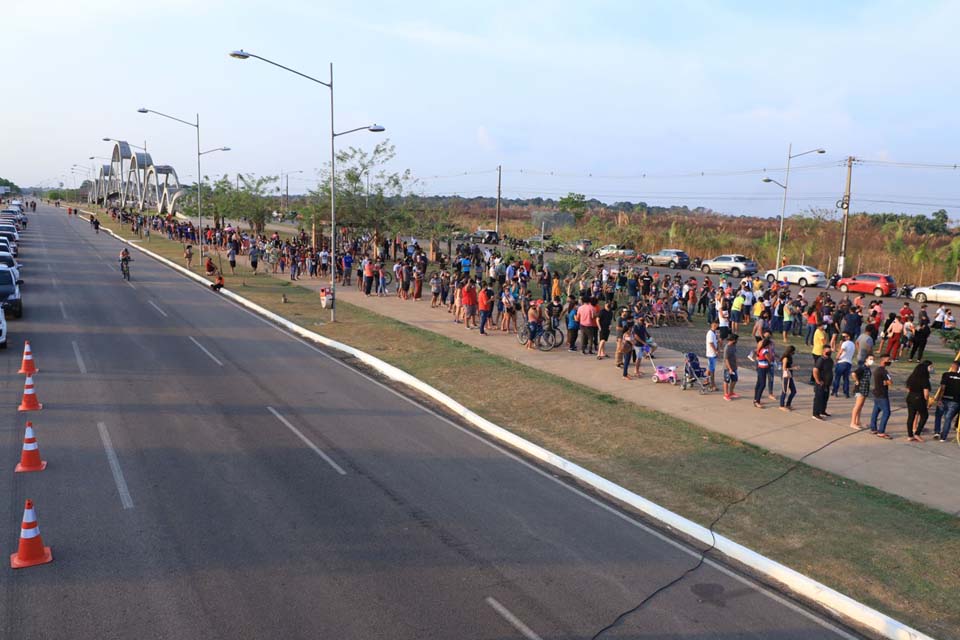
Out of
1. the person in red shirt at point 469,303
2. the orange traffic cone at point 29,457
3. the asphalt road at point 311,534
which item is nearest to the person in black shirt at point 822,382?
the asphalt road at point 311,534

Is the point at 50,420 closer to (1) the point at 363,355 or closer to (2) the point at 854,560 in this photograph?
(1) the point at 363,355

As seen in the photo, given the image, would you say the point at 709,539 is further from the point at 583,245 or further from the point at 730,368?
the point at 583,245

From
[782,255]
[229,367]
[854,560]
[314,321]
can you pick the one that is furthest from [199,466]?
[782,255]

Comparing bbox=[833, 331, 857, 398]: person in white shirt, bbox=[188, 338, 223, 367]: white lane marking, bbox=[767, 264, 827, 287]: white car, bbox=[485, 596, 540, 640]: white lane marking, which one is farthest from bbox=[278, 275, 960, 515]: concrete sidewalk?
bbox=[767, 264, 827, 287]: white car

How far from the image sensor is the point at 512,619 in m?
6.21

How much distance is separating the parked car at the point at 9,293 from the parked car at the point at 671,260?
38223mm

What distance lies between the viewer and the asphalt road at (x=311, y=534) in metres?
6.18

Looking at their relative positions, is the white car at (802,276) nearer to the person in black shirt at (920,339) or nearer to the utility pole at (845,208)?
the utility pole at (845,208)

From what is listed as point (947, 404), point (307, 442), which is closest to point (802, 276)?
point (947, 404)

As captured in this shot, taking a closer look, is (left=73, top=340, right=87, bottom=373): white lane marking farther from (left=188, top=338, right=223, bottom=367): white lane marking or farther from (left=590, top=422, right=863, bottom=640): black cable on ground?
(left=590, top=422, right=863, bottom=640): black cable on ground

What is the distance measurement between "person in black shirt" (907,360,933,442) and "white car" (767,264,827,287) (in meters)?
29.5

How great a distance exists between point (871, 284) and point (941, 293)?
3.42 metres

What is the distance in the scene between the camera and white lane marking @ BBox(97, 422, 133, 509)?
8.39 meters

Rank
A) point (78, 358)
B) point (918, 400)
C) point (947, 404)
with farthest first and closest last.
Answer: point (78, 358), point (947, 404), point (918, 400)
